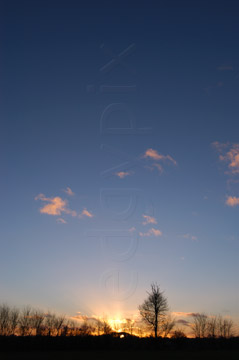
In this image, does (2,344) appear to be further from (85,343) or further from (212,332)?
(212,332)

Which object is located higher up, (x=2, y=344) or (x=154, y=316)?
(x=154, y=316)

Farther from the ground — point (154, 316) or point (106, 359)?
point (154, 316)

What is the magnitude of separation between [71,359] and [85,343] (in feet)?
67.7

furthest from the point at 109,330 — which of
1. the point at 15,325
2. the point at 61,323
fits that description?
the point at 15,325

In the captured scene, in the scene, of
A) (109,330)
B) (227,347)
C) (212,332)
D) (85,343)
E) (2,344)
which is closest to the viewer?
(2,344)

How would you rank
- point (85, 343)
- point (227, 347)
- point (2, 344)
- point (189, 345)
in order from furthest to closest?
1. point (227, 347)
2. point (189, 345)
3. point (85, 343)
4. point (2, 344)

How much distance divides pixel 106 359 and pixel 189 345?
99.0 ft

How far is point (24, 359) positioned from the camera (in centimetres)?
3128

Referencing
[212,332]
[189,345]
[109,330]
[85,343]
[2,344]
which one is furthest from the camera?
[212,332]

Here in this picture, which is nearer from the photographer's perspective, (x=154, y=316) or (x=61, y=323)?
(x=154, y=316)

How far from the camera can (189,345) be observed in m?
56.4

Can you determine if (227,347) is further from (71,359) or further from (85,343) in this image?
(71,359)

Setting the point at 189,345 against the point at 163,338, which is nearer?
the point at 163,338

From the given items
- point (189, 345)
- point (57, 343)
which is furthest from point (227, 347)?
point (57, 343)
